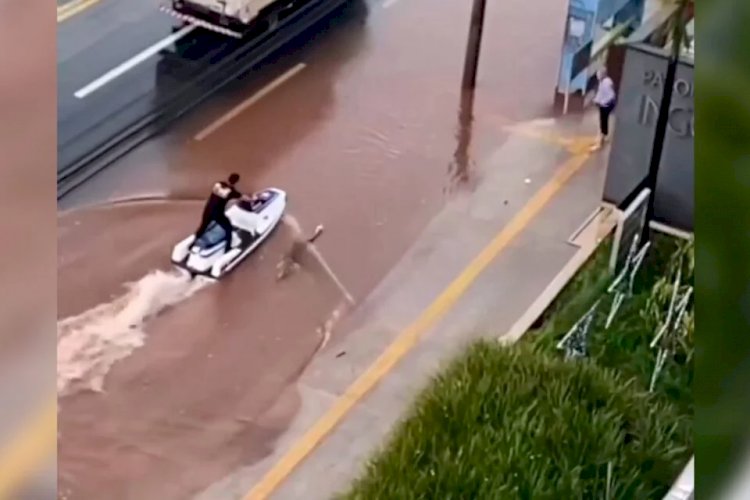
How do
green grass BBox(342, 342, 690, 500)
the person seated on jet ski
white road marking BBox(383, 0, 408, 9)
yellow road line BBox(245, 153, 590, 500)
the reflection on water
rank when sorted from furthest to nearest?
white road marking BBox(383, 0, 408, 9) < the reflection on water < the person seated on jet ski < yellow road line BBox(245, 153, 590, 500) < green grass BBox(342, 342, 690, 500)

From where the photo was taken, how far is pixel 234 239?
890 centimetres

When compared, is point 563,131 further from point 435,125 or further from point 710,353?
point 710,353

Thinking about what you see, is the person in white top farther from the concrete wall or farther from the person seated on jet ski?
the person seated on jet ski

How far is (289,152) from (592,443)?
14.7 ft

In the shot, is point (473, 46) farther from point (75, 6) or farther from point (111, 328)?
point (111, 328)

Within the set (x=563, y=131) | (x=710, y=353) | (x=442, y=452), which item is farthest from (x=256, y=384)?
(x=710, y=353)

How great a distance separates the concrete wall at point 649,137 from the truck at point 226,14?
3.95 meters

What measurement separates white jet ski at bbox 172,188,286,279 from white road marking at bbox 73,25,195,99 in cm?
192

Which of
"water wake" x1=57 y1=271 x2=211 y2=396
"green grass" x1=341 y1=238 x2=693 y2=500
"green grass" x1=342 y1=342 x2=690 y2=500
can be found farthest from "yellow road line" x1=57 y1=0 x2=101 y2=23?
"green grass" x1=342 y1=342 x2=690 y2=500

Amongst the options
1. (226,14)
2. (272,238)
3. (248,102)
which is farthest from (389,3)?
(272,238)

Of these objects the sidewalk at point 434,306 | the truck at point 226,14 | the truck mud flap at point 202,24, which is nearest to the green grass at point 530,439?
the sidewalk at point 434,306

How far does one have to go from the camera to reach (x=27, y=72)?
0.54m

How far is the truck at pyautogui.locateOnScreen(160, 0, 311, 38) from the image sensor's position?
10961 mm

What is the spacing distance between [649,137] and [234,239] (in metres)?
2.86
